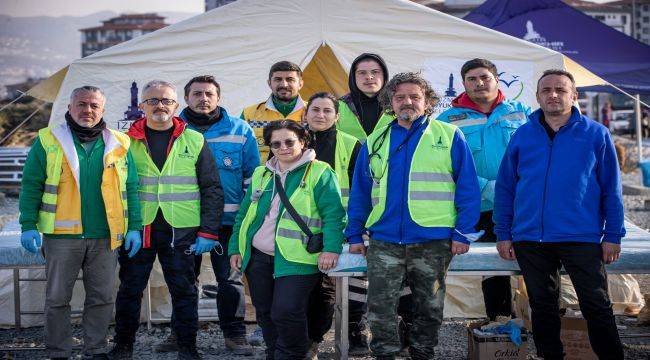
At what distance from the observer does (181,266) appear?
4613mm

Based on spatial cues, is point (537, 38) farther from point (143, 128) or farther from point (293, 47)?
point (143, 128)

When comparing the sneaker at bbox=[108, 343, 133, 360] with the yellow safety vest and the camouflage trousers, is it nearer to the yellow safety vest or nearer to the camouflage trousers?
the yellow safety vest

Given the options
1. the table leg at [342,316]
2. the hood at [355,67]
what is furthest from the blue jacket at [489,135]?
the table leg at [342,316]

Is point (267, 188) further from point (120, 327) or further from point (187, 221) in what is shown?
point (120, 327)

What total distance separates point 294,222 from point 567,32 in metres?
9.18

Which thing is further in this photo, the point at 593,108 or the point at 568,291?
the point at 593,108

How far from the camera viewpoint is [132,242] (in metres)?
4.51

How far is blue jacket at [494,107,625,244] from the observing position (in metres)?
3.95

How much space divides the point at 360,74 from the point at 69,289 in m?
2.34

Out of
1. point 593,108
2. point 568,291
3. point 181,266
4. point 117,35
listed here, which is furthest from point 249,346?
point 117,35

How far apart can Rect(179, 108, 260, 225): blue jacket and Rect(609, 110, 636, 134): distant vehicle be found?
34181 mm

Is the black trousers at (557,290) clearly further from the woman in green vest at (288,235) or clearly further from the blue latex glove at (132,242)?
the blue latex glove at (132,242)

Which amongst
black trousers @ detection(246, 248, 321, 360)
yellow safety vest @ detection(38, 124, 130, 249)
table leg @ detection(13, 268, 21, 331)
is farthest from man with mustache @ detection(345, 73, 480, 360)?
table leg @ detection(13, 268, 21, 331)

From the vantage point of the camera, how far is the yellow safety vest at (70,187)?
439 cm
